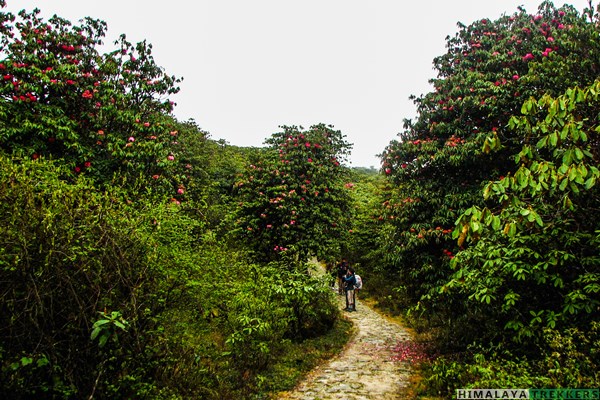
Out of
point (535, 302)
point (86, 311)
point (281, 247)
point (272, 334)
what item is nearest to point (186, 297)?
point (86, 311)

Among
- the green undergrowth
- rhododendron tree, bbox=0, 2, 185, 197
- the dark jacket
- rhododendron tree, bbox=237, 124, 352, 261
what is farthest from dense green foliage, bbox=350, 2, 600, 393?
rhododendron tree, bbox=0, 2, 185, 197

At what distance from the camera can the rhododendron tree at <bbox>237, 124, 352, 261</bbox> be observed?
1302cm

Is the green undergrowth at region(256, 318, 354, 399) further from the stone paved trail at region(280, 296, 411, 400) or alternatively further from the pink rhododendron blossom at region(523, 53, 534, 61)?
A: the pink rhododendron blossom at region(523, 53, 534, 61)

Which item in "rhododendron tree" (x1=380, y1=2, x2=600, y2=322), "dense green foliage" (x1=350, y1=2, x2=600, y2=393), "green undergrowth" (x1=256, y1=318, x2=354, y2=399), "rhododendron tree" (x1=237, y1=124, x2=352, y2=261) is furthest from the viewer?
Answer: "rhododendron tree" (x1=237, y1=124, x2=352, y2=261)

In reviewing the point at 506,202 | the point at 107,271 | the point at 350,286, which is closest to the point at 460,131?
the point at 506,202

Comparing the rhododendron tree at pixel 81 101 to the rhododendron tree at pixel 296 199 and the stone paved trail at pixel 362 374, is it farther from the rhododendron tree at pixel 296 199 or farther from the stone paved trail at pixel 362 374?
the stone paved trail at pixel 362 374

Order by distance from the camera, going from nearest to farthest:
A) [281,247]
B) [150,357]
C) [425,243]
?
[150,357], [425,243], [281,247]

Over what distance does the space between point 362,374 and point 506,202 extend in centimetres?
470

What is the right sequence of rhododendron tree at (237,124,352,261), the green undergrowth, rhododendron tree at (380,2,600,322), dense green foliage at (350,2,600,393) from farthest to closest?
rhododendron tree at (237,124,352,261), rhododendron tree at (380,2,600,322), the green undergrowth, dense green foliage at (350,2,600,393)

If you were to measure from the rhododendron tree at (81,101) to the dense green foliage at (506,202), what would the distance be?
7491mm

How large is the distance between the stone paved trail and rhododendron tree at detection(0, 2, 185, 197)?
23.5 ft

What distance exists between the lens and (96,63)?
11000 millimetres

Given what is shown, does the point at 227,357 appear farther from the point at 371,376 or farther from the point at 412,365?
the point at 412,365

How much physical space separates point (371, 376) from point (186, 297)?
4001 millimetres
